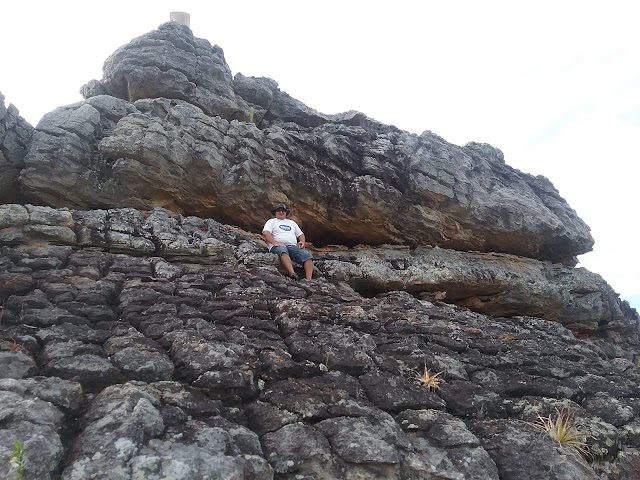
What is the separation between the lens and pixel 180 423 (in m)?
7.25

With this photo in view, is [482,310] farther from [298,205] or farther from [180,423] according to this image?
[180,423]

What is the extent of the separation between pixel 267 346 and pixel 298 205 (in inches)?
431

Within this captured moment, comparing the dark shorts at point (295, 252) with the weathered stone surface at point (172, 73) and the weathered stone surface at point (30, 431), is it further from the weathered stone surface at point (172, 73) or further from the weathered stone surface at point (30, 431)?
the weathered stone surface at point (30, 431)

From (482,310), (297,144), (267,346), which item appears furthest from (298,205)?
(267,346)

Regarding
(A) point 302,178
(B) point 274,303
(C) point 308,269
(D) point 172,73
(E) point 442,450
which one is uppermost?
(D) point 172,73

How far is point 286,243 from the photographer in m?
16.8

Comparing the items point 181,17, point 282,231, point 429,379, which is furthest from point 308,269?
point 181,17

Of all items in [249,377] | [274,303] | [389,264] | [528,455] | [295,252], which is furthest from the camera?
[389,264]

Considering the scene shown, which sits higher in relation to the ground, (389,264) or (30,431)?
(389,264)

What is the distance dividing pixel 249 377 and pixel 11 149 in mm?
13607

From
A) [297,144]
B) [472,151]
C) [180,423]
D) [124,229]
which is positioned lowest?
[180,423]

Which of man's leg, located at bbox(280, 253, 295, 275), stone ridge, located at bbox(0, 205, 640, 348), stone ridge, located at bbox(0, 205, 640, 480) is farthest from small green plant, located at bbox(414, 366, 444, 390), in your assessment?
stone ridge, located at bbox(0, 205, 640, 348)

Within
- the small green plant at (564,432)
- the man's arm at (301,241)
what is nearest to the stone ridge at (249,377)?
the small green plant at (564,432)

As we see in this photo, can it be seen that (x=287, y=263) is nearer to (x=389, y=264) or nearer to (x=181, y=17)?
(x=389, y=264)
